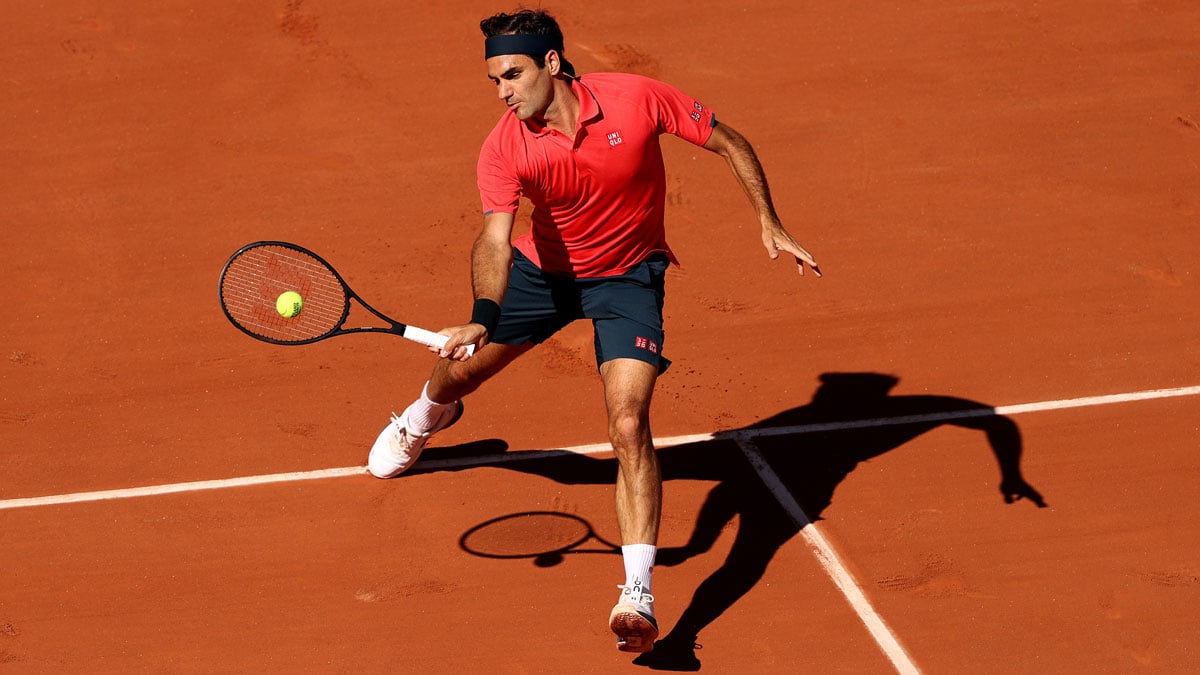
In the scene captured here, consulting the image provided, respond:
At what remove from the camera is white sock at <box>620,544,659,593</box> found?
584 centimetres

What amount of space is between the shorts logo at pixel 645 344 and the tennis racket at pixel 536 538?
3.86ft

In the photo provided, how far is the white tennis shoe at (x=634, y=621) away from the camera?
571 centimetres

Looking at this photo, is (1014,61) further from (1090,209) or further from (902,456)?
(902,456)

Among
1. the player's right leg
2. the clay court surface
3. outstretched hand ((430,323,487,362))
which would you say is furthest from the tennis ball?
the clay court surface

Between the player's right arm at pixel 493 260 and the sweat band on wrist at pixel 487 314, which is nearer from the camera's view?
the sweat band on wrist at pixel 487 314

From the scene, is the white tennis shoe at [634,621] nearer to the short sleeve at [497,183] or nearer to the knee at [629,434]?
the knee at [629,434]

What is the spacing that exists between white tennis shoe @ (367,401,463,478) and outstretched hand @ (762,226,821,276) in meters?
2.04

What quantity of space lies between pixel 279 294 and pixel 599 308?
197 cm

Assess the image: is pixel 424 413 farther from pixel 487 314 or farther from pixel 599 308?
pixel 487 314

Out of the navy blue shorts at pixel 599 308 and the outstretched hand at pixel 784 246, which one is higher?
the outstretched hand at pixel 784 246

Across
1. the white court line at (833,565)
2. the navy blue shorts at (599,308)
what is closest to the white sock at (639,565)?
the navy blue shorts at (599,308)

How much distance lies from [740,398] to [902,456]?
1052mm

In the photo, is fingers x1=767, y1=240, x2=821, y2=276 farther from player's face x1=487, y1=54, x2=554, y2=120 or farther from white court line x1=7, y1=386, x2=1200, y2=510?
white court line x1=7, y1=386, x2=1200, y2=510

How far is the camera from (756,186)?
6.38m
